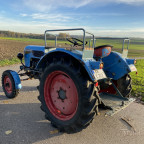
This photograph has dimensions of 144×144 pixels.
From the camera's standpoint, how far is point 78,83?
7.15 feet

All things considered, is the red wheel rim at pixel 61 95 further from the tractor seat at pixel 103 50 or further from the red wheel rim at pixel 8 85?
the red wheel rim at pixel 8 85

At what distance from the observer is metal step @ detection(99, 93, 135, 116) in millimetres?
2602

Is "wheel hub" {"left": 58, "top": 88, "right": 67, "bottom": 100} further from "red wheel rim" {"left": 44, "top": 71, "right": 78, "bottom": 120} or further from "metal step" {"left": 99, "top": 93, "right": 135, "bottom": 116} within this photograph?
"metal step" {"left": 99, "top": 93, "right": 135, "bottom": 116}

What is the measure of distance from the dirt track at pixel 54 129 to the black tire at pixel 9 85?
1.10 feet

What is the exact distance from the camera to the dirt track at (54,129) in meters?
2.38

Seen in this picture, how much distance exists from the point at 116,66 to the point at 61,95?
1412mm

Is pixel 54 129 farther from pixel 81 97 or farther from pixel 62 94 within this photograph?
pixel 81 97

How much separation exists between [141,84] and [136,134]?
3308 mm

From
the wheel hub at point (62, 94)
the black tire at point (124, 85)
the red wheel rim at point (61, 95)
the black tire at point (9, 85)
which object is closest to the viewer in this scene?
the red wheel rim at point (61, 95)

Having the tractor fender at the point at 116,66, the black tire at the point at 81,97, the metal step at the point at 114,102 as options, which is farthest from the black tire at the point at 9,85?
the tractor fender at the point at 116,66

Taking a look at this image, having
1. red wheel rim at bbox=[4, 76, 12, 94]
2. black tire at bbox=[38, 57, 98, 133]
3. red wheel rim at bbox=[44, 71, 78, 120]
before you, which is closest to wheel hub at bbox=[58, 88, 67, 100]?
red wheel rim at bbox=[44, 71, 78, 120]

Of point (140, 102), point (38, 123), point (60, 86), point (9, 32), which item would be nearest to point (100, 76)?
point (60, 86)

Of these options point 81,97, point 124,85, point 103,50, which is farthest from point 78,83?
point 124,85

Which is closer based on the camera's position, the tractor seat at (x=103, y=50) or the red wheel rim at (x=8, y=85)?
the tractor seat at (x=103, y=50)
